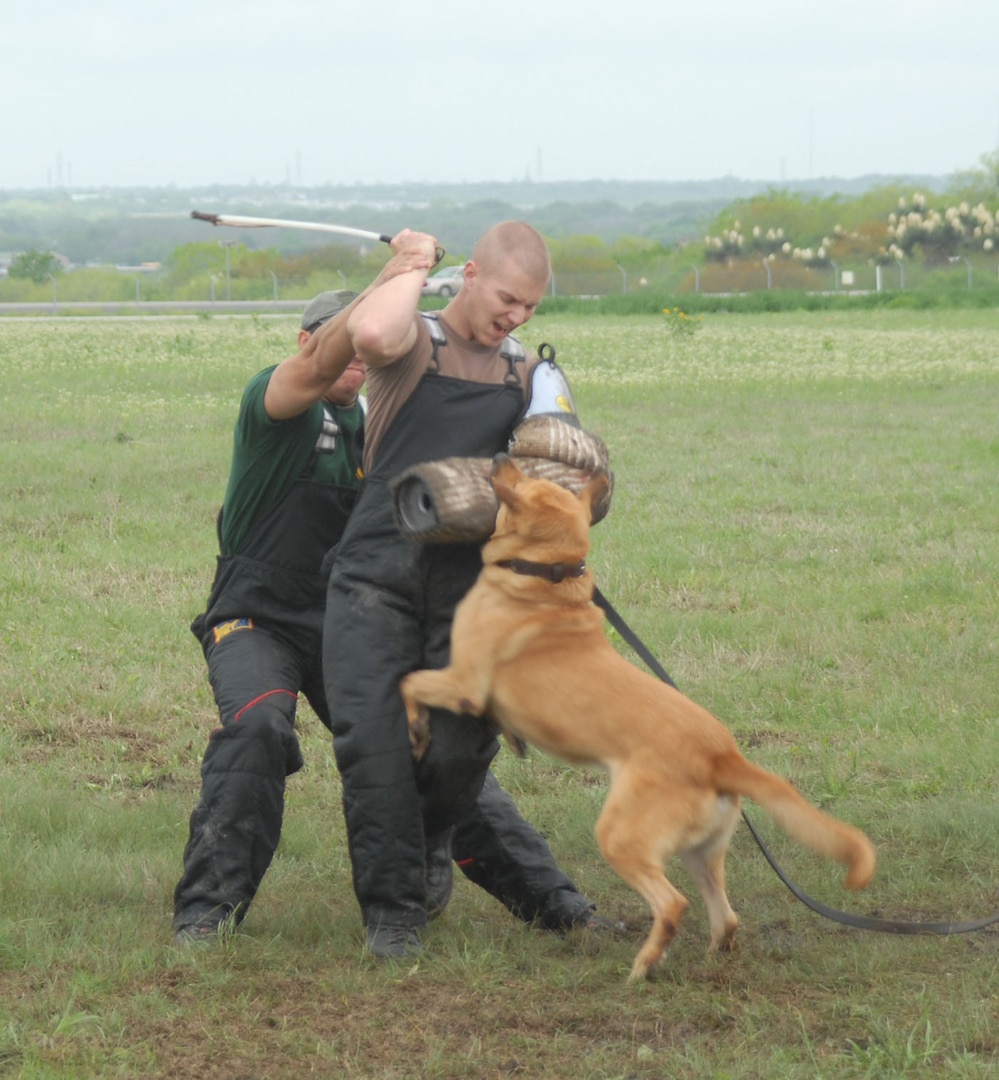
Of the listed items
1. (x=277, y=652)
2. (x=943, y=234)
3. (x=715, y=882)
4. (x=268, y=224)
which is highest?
(x=943, y=234)

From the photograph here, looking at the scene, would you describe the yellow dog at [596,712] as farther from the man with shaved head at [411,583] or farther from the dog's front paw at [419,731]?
the man with shaved head at [411,583]

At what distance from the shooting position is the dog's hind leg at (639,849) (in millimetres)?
3877

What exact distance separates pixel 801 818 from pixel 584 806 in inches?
82.0

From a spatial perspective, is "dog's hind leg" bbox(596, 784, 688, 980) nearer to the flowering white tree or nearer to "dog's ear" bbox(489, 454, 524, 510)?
"dog's ear" bbox(489, 454, 524, 510)

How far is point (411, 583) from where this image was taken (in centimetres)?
438

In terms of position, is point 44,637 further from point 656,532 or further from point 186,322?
point 186,322

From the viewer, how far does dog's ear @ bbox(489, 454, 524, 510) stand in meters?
3.98

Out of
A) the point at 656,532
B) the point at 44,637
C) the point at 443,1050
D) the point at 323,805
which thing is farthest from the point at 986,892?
the point at 656,532

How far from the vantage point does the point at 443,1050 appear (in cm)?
377

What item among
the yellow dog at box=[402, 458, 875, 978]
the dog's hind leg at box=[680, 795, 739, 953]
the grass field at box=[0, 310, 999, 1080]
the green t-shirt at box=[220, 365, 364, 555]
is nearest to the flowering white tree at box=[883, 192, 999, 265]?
the grass field at box=[0, 310, 999, 1080]

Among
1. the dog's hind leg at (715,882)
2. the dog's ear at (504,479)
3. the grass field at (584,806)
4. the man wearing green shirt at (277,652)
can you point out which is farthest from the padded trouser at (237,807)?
the dog's hind leg at (715,882)

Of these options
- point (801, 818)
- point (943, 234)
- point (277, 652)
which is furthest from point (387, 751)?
point (943, 234)

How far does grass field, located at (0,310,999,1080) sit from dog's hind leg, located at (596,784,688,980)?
32cm

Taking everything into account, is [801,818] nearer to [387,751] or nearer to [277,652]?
[387,751]
